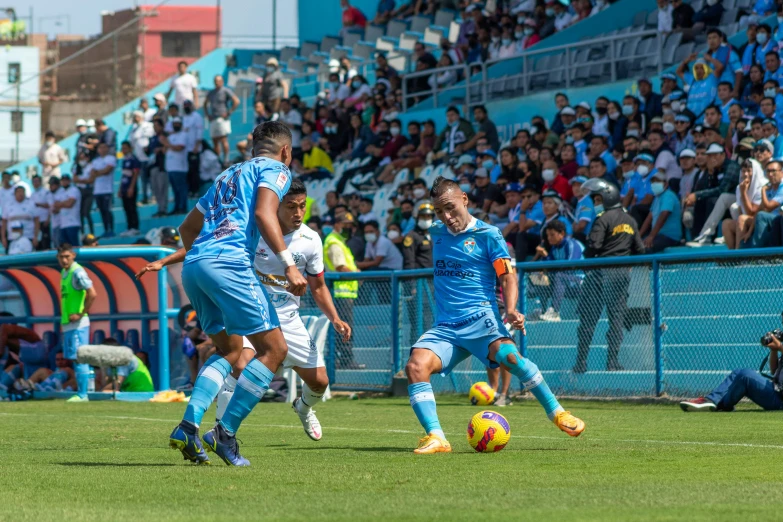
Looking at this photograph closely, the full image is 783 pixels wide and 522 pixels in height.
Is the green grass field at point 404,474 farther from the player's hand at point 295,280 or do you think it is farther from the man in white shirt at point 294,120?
the man in white shirt at point 294,120

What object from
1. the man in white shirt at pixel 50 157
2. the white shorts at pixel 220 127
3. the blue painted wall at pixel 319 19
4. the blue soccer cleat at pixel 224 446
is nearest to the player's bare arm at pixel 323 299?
the blue soccer cleat at pixel 224 446

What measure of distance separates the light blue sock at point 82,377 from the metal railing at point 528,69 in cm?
1027

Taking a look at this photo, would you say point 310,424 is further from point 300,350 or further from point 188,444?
point 188,444

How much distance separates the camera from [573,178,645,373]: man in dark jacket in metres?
14.7

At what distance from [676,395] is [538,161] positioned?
6514mm

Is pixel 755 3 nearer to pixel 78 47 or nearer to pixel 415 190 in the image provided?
pixel 415 190

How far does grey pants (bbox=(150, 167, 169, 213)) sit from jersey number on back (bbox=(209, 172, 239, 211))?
833 inches

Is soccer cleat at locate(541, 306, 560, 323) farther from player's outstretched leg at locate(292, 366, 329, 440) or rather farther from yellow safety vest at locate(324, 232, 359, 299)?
player's outstretched leg at locate(292, 366, 329, 440)

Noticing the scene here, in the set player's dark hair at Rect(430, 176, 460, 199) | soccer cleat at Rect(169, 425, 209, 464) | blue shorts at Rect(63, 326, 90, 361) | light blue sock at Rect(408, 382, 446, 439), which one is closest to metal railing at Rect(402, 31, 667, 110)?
blue shorts at Rect(63, 326, 90, 361)

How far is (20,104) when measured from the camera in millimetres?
56344

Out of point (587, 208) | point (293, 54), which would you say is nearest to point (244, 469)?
point (587, 208)

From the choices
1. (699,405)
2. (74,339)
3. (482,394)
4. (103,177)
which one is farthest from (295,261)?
(103,177)

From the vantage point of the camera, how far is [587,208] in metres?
17.2

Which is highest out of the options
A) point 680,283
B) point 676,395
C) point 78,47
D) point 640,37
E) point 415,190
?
point 78,47
